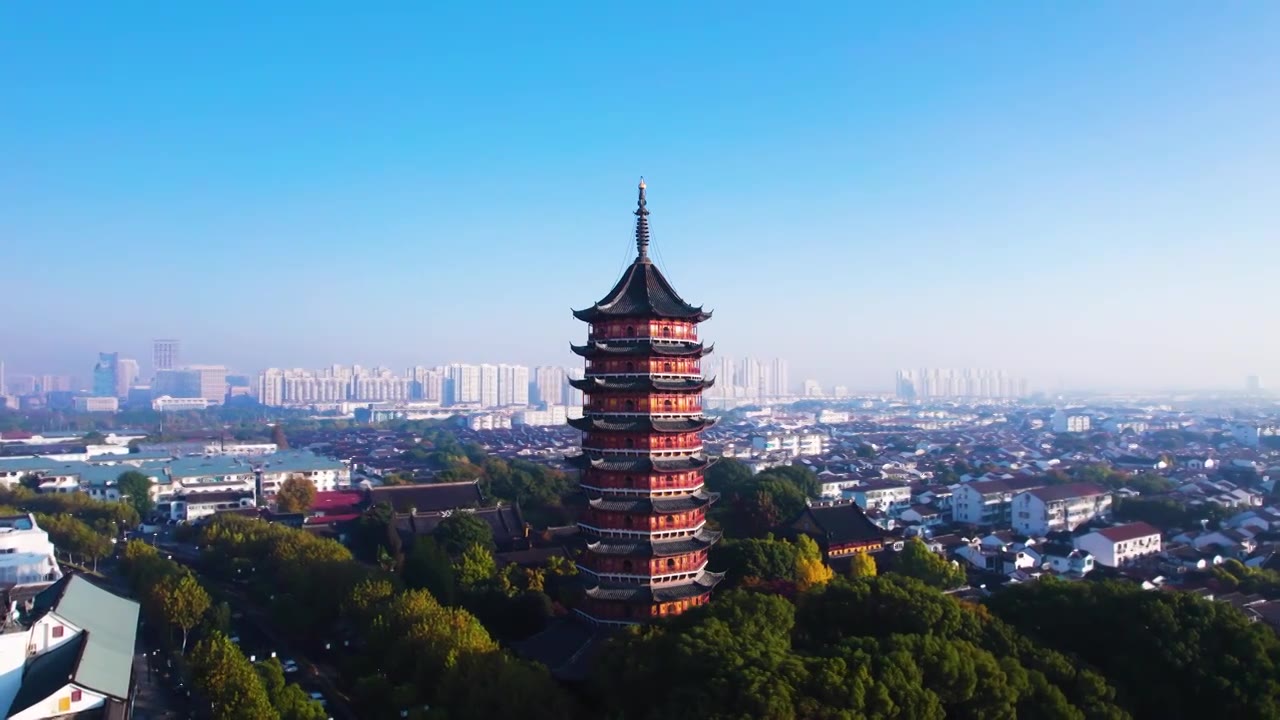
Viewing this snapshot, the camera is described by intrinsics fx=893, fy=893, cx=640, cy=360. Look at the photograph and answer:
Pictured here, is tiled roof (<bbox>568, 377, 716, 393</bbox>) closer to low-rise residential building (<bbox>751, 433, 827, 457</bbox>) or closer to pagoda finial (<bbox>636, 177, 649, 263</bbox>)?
pagoda finial (<bbox>636, 177, 649, 263</bbox>)

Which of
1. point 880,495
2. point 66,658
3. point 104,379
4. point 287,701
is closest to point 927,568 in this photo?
point 287,701

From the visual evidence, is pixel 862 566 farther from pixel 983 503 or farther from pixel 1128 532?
pixel 983 503

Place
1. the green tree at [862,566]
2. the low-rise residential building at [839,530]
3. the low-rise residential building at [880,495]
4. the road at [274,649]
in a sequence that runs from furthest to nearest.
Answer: the low-rise residential building at [880,495], the low-rise residential building at [839,530], the green tree at [862,566], the road at [274,649]

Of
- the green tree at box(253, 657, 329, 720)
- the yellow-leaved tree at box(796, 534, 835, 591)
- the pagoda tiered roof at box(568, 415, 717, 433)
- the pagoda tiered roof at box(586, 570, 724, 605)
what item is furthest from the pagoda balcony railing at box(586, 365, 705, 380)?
the green tree at box(253, 657, 329, 720)

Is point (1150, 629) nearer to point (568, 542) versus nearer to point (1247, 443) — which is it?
point (568, 542)

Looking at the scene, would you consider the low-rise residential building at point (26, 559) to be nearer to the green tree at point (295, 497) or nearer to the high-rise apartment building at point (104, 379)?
the green tree at point (295, 497)

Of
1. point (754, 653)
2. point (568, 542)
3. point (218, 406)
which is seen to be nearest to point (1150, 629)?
point (754, 653)

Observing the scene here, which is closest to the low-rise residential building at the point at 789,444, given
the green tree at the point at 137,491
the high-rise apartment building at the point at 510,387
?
the green tree at the point at 137,491

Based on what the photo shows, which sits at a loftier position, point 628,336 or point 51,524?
point 628,336
